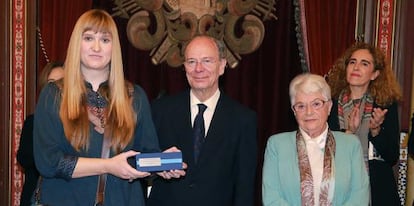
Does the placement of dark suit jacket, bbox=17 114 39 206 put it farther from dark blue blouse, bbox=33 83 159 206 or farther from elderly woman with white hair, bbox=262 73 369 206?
elderly woman with white hair, bbox=262 73 369 206

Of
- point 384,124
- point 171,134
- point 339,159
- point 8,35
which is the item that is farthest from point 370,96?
point 8,35

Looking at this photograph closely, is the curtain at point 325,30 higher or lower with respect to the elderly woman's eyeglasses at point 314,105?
higher

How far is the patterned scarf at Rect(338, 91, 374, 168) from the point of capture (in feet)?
11.1

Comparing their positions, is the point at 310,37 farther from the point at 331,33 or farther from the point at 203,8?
the point at 203,8

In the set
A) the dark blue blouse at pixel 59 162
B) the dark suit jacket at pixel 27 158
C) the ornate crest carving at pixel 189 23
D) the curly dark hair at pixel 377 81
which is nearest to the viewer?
the dark blue blouse at pixel 59 162

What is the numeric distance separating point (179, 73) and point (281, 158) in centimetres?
208

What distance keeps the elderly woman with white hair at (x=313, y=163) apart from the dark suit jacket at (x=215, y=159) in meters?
0.14

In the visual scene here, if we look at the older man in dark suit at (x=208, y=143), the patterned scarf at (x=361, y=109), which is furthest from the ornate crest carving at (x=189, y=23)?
the older man in dark suit at (x=208, y=143)

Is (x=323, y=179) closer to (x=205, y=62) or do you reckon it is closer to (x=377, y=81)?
(x=205, y=62)

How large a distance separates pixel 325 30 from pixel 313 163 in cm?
214

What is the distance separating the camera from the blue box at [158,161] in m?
Answer: 2.09

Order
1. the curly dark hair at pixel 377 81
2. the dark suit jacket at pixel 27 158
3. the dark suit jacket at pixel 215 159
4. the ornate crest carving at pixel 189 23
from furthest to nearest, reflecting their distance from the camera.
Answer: the ornate crest carving at pixel 189 23, the curly dark hair at pixel 377 81, the dark suit jacket at pixel 27 158, the dark suit jacket at pixel 215 159

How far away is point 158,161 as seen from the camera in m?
2.13

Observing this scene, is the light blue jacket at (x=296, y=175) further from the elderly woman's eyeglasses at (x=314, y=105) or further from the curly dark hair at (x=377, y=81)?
the curly dark hair at (x=377, y=81)
